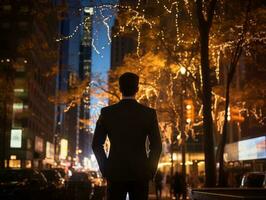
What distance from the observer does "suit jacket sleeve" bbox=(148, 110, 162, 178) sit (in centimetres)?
442

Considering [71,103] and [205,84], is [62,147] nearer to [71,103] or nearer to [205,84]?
[71,103]

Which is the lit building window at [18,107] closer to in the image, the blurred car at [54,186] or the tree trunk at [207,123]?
the blurred car at [54,186]

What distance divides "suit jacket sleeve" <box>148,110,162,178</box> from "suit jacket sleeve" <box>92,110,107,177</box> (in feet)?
1.25

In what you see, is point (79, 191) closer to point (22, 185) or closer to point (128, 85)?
point (22, 185)

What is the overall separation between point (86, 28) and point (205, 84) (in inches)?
239

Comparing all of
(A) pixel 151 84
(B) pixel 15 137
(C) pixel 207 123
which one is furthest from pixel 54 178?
(B) pixel 15 137

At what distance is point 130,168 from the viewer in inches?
172

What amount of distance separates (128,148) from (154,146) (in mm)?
212

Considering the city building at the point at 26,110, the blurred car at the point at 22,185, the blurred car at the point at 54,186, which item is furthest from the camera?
the city building at the point at 26,110

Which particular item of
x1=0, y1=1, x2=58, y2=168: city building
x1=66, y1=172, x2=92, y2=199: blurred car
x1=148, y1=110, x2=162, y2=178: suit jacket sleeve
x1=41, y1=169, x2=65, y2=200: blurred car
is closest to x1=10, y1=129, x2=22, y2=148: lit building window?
x1=0, y1=1, x2=58, y2=168: city building

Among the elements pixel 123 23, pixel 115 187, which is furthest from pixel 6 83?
pixel 115 187

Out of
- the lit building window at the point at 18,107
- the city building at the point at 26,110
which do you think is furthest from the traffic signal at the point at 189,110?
the lit building window at the point at 18,107

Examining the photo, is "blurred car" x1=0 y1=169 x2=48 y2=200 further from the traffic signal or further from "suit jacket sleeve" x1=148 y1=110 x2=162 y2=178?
"suit jacket sleeve" x1=148 y1=110 x2=162 y2=178

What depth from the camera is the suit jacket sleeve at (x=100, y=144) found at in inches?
176
